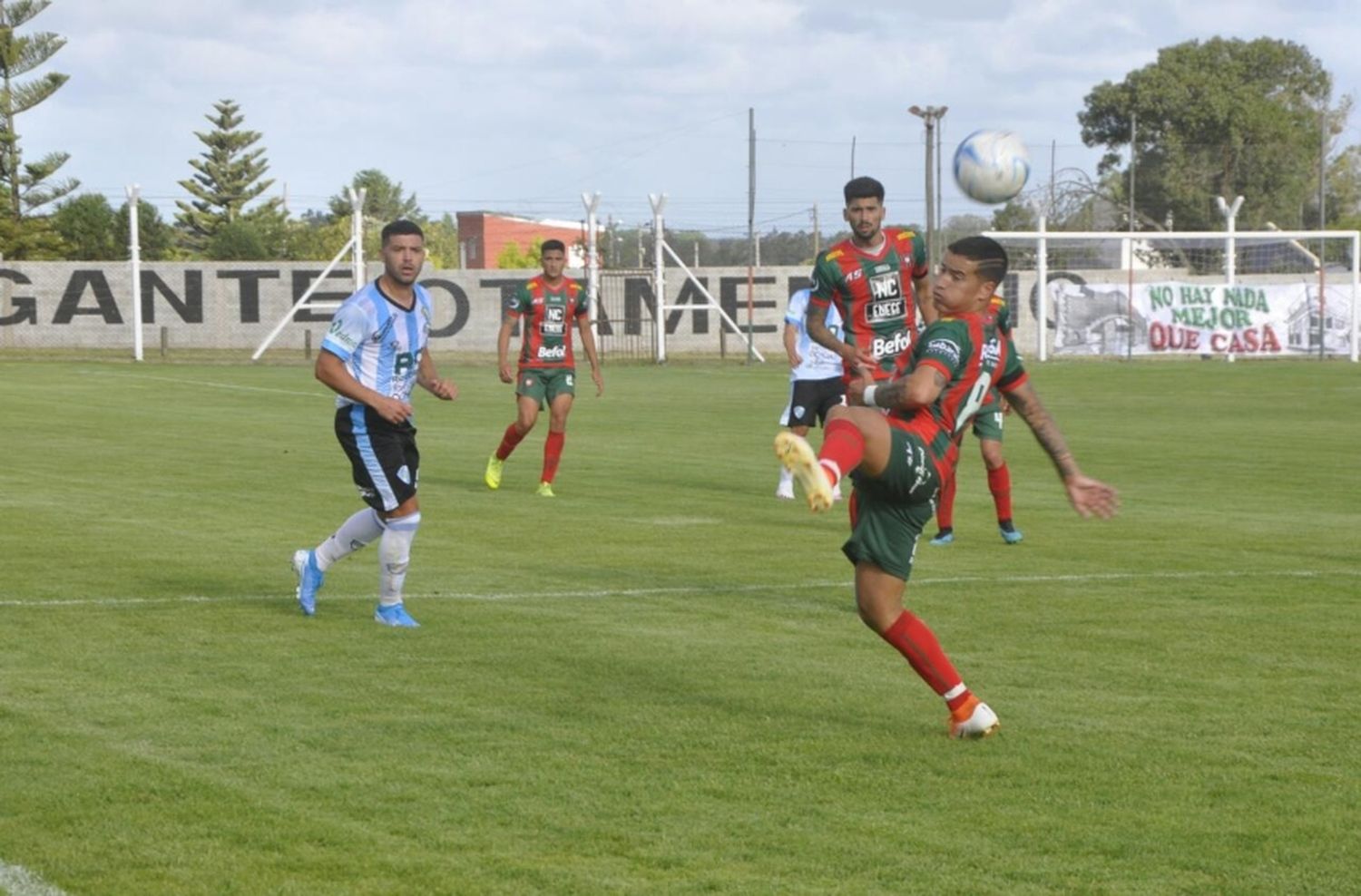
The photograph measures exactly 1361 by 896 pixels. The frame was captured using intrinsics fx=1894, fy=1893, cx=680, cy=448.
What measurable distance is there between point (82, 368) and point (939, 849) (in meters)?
36.5

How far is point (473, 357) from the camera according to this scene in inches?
1900

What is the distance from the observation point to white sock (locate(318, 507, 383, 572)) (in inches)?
377

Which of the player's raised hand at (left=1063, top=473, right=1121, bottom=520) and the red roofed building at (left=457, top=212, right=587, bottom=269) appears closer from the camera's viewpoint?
the player's raised hand at (left=1063, top=473, right=1121, bottom=520)

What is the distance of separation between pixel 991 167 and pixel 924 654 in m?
14.0

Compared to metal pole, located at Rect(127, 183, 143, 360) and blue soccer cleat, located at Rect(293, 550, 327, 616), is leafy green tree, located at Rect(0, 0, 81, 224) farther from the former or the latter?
blue soccer cleat, located at Rect(293, 550, 327, 616)

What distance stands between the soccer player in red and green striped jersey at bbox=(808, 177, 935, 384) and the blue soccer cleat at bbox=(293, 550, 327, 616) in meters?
3.35

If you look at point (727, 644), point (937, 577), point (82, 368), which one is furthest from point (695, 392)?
point (727, 644)

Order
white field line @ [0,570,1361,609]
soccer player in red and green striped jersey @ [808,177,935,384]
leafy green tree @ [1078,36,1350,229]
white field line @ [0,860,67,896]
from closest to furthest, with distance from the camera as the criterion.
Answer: white field line @ [0,860,67,896], white field line @ [0,570,1361,609], soccer player in red and green striped jersey @ [808,177,935,384], leafy green tree @ [1078,36,1350,229]

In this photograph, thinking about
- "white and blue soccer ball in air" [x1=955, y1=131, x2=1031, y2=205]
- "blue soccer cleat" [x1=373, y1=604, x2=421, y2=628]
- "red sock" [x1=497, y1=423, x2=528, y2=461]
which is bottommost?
"blue soccer cleat" [x1=373, y1=604, x2=421, y2=628]

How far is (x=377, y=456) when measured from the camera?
368 inches

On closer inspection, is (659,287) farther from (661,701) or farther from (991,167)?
(661,701)

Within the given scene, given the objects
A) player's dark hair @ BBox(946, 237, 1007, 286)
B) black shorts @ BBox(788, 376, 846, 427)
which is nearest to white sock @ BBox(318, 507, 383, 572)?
player's dark hair @ BBox(946, 237, 1007, 286)

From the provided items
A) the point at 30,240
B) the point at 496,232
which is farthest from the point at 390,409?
the point at 496,232

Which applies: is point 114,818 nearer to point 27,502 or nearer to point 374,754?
point 374,754
